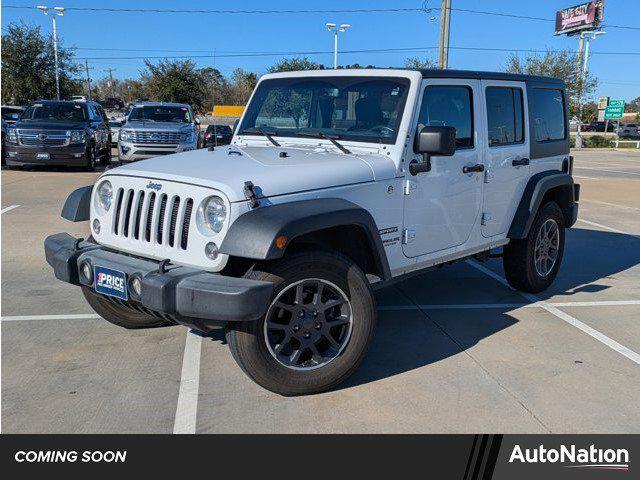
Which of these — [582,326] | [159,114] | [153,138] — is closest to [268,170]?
[582,326]

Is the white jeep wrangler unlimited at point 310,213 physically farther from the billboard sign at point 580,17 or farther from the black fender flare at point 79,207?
the billboard sign at point 580,17

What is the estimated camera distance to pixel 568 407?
372cm

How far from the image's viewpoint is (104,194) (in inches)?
167

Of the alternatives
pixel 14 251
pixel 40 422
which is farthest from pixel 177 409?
pixel 14 251

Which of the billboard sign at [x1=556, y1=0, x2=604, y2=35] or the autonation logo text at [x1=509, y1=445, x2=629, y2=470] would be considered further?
the billboard sign at [x1=556, y1=0, x2=604, y2=35]

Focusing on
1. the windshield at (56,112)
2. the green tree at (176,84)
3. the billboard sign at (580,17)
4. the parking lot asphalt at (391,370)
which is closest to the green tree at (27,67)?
the green tree at (176,84)

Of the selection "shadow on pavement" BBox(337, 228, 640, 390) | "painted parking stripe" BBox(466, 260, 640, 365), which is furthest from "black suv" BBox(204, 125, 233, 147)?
"painted parking stripe" BBox(466, 260, 640, 365)

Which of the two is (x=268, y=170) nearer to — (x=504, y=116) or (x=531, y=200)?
(x=504, y=116)

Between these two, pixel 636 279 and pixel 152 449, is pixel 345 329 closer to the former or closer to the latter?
pixel 152 449

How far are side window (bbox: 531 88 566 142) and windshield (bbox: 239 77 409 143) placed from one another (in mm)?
1986

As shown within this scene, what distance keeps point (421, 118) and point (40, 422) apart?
3.11 meters

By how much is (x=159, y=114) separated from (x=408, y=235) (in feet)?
44.0

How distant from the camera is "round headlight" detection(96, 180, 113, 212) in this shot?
13.8ft

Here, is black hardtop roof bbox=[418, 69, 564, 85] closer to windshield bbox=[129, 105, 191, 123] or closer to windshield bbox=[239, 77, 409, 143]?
windshield bbox=[239, 77, 409, 143]
